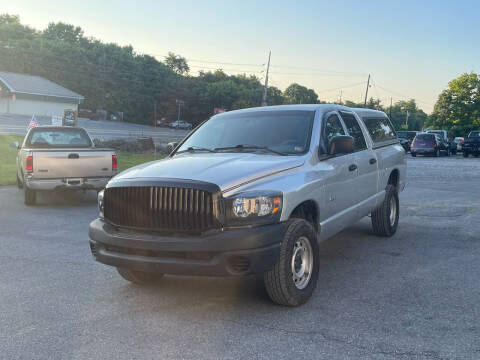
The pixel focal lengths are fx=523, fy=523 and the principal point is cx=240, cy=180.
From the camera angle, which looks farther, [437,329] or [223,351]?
[437,329]

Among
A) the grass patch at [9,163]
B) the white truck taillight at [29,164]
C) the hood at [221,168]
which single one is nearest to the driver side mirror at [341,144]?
the hood at [221,168]

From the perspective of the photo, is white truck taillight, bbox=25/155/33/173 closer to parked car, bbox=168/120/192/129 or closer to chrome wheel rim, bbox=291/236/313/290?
chrome wheel rim, bbox=291/236/313/290

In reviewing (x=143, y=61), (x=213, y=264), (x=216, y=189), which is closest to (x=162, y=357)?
(x=213, y=264)

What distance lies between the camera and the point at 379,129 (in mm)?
7926

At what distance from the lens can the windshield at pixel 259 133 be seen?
18.4 feet

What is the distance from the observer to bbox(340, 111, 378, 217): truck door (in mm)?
6574

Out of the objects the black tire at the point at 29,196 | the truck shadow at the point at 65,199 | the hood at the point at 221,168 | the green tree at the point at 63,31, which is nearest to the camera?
the hood at the point at 221,168

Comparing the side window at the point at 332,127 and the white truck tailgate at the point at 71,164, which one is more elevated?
the side window at the point at 332,127

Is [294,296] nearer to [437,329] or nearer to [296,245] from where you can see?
[296,245]

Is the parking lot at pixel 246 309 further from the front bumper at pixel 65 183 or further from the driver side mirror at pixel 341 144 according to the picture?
the front bumper at pixel 65 183

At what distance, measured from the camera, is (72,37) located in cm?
9681

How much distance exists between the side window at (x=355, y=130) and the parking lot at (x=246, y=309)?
4.67ft

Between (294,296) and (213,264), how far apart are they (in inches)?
33.7

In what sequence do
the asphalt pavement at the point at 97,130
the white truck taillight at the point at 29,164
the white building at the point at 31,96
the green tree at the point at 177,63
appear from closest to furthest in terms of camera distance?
the white truck taillight at the point at 29,164, the asphalt pavement at the point at 97,130, the white building at the point at 31,96, the green tree at the point at 177,63
